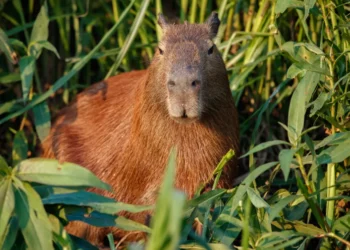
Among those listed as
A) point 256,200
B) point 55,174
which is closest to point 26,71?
point 55,174

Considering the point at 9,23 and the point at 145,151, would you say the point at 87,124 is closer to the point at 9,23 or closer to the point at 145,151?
the point at 145,151

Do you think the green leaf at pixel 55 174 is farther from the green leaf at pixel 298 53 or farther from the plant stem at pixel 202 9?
the plant stem at pixel 202 9

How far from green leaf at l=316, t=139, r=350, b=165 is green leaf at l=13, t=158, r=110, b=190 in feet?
3.75

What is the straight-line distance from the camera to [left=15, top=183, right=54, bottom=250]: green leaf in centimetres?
350

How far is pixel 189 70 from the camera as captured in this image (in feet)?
14.1

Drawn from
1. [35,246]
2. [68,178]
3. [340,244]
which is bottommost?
[340,244]

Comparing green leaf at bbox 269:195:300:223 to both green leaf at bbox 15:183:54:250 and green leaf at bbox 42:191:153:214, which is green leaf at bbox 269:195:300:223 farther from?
green leaf at bbox 15:183:54:250

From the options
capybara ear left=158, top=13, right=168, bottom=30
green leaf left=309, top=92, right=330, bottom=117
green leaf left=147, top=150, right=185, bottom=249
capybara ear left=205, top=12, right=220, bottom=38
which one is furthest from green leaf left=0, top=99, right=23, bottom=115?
green leaf left=147, top=150, right=185, bottom=249

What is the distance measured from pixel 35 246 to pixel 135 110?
164 cm

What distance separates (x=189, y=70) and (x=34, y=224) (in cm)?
119

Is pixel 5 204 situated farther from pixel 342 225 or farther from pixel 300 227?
pixel 342 225

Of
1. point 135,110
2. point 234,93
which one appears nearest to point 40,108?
point 135,110

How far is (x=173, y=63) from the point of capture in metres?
4.38

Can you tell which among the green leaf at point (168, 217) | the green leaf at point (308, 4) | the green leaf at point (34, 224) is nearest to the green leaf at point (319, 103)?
the green leaf at point (308, 4)
